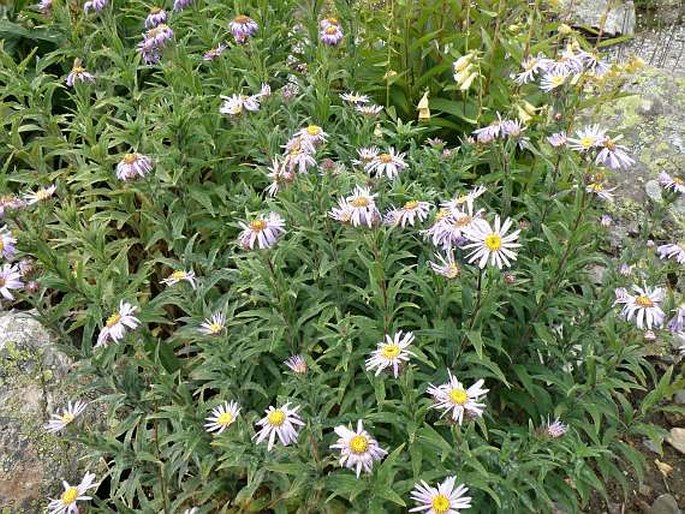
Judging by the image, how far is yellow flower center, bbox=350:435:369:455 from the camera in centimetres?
168

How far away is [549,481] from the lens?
2133 millimetres

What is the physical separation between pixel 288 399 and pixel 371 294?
503mm

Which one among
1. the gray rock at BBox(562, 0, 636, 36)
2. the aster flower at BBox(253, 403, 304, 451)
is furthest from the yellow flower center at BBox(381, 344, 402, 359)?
the gray rock at BBox(562, 0, 636, 36)

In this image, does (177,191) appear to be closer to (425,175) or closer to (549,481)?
(425,175)

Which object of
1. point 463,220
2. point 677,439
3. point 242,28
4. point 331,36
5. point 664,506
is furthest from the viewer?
point 242,28

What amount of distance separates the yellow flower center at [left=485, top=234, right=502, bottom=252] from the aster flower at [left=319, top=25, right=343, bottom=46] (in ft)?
4.81

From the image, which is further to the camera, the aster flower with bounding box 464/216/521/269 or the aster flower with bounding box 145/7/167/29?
the aster flower with bounding box 145/7/167/29

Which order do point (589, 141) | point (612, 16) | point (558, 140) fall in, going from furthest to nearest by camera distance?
point (612, 16) < point (558, 140) < point (589, 141)

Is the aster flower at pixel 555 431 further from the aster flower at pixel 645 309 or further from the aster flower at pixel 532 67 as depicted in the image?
the aster flower at pixel 532 67

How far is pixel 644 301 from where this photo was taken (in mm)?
1939

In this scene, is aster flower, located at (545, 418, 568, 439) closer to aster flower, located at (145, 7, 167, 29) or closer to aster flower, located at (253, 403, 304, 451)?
aster flower, located at (253, 403, 304, 451)

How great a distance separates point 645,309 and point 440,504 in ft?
2.71

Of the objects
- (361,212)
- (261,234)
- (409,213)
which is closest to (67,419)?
(261,234)

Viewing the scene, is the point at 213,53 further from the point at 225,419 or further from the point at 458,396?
the point at 458,396
